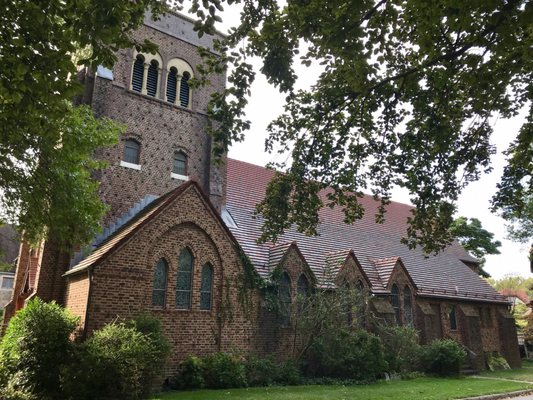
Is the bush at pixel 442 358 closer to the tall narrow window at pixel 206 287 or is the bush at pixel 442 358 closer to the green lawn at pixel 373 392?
the green lawn at pixel 373 392

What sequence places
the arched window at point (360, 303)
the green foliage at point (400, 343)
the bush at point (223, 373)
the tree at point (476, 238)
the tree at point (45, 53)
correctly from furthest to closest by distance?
the tree at point (476, 238)
the green foliage at point (400, 343)
the arched window at point (360, 303)
the bush at point (223, 373)
the tree at point (45, 53)

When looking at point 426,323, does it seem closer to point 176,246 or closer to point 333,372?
point 333,372

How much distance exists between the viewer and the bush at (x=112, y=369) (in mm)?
11703

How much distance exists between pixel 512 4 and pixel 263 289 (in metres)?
14.2

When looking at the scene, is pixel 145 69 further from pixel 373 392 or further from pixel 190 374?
pixel 373 392

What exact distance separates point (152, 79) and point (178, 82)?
1297mm

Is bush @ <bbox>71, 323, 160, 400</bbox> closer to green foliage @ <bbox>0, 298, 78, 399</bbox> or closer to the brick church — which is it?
green foliage @ <bbox>0, 298, 78, 399</bbox>

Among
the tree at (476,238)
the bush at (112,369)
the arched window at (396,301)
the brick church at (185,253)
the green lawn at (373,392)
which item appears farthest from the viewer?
the tree at (476,238)

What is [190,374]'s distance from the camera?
15.0 meters

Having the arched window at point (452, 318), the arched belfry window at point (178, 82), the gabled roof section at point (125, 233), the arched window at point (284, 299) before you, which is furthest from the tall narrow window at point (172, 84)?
the arched window at point (452, 318)

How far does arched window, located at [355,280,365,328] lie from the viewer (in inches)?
763

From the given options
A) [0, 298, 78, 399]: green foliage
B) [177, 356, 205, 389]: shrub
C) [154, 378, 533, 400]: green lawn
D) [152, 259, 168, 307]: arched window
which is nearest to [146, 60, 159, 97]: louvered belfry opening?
[152, 259, 168, 307]: arched window

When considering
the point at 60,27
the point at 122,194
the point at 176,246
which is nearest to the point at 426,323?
the point at 176,246

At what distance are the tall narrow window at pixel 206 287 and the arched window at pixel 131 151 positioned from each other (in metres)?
5.93
